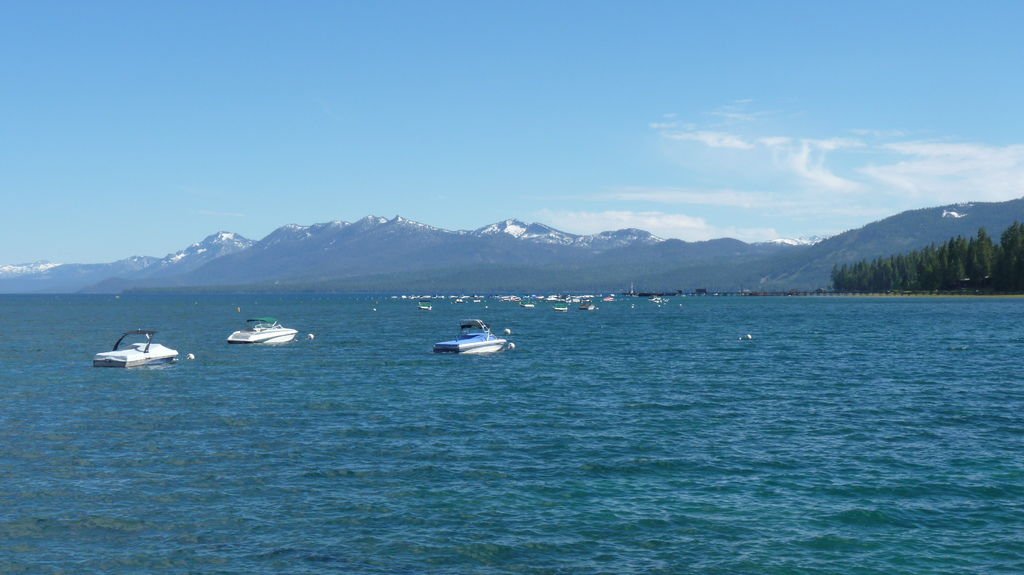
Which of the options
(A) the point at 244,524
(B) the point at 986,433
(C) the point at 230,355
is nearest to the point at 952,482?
(B) the point at 986,433

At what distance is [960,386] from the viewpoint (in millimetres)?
62375

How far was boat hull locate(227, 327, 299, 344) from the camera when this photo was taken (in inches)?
4375

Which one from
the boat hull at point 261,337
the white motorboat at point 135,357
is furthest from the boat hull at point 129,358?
the boat hull at point 261,337

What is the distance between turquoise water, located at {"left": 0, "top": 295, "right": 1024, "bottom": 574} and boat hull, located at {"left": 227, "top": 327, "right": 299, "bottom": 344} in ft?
120

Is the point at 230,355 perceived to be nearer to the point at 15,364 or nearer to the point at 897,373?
the point at 15,364

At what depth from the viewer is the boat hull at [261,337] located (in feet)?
365

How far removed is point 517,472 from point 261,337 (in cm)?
8293

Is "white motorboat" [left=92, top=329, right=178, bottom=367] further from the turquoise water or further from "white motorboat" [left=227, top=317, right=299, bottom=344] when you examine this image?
"white motorboat" [left=227, top=317, right=299, bottom=344]

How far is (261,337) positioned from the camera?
112 m

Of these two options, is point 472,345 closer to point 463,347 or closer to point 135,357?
point 463,347

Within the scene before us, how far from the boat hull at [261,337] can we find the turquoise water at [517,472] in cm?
3651

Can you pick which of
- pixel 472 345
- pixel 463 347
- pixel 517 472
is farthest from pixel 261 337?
pixel 517 472

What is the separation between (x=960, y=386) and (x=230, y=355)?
72.1 m

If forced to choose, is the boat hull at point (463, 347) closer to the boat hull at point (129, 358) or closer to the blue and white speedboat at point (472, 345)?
the blue and white speedboat at point (472, 345)
